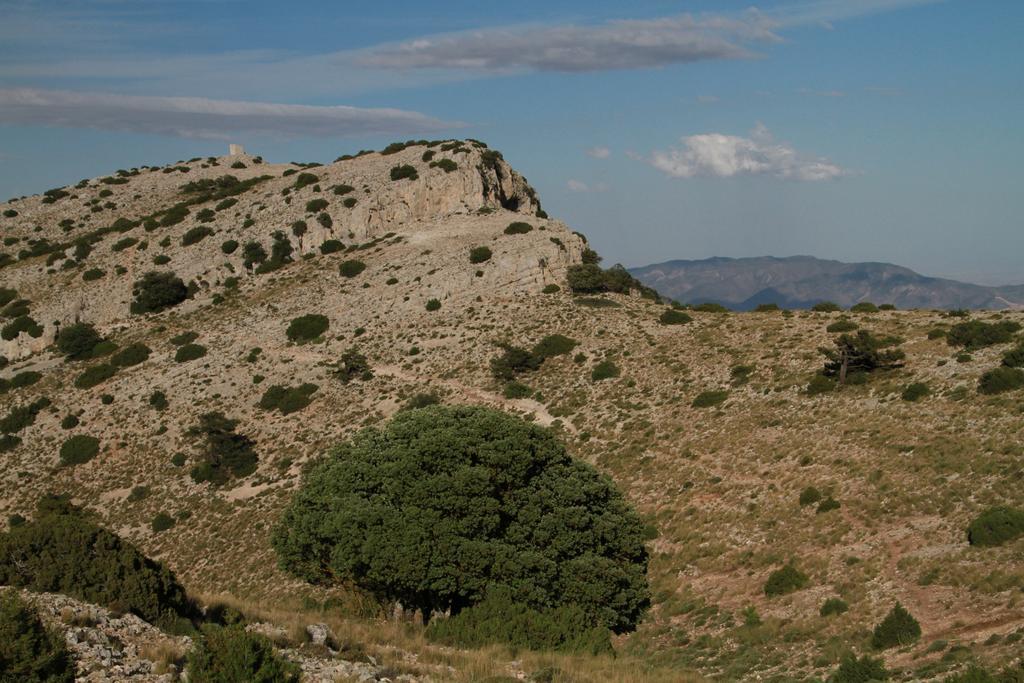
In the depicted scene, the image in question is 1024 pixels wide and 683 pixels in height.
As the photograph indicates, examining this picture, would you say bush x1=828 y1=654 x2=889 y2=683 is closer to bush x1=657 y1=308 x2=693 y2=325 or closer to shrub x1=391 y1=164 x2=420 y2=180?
bush x1=657 y1=308 x2=693 y2=325

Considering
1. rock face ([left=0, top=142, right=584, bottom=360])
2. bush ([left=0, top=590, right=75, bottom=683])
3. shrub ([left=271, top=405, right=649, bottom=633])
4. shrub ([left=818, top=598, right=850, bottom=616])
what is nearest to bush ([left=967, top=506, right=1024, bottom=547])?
shrub ([left=818, top=598, right=850, bottom=616])

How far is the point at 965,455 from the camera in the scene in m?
35.7

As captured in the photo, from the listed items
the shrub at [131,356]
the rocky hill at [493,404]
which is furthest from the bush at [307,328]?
the shrub at [131,356]

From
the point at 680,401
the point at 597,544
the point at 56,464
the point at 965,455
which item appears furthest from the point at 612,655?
the point at 56,464

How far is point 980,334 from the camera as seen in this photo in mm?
48938

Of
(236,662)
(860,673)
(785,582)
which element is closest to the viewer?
(236,662)

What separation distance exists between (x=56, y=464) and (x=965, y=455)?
188ft

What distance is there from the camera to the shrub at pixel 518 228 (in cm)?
8006

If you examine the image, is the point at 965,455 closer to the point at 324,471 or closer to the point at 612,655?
the point at 612,655

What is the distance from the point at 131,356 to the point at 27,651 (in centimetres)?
Answer: 6498

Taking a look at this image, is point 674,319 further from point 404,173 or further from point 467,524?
point 467,524

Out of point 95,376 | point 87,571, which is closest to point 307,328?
point 95,376

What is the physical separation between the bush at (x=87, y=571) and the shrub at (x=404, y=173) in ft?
242

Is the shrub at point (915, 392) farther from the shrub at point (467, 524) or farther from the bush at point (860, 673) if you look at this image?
the bush at point (860, 673)
